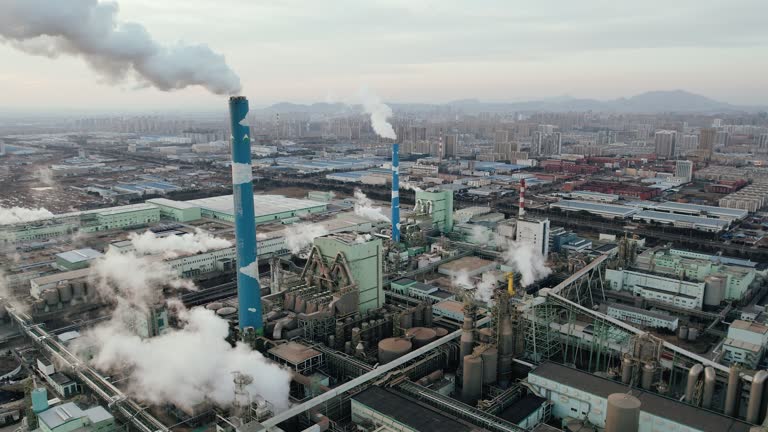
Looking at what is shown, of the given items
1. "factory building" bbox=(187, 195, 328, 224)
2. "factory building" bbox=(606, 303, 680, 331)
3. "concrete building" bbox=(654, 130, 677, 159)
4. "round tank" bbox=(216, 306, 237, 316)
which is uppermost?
"concrete building" bbox=(654, 130, 677, 159)

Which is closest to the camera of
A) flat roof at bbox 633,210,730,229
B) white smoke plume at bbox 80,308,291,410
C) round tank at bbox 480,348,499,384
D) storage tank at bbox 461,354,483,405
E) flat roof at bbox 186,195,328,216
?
white smoke plume at bbox 80,308,291,410

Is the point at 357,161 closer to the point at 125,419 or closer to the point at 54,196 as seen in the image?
the point at 54,196

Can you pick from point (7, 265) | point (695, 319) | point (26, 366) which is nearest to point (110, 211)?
point (7, 265)

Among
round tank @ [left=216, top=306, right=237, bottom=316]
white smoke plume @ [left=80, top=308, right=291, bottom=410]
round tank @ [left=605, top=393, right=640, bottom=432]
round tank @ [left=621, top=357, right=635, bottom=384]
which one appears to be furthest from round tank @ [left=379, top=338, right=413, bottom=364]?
round tank @ [left=605, top=393, right=640, bottom=432]

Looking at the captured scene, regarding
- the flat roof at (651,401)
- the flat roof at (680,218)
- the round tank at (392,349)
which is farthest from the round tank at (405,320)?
the flat roof at (680,218)

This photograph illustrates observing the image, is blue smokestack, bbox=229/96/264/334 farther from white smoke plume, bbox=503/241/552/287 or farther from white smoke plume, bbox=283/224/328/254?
white smoke plume, bbox=503/241/552/287

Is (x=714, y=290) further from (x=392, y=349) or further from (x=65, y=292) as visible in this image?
(x=65, y=292)
